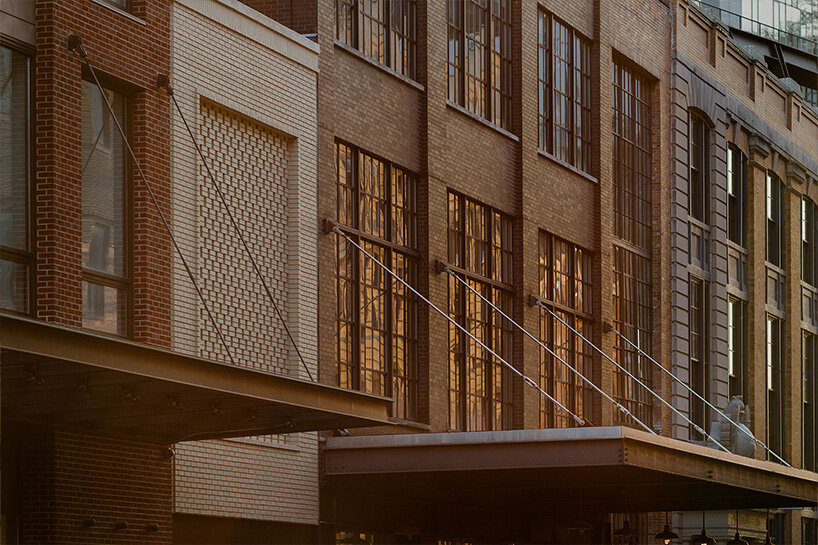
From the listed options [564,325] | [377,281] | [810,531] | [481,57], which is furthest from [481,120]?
[810,531]

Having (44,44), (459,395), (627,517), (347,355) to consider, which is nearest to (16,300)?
(44,44)

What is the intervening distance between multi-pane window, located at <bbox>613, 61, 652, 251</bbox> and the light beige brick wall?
13.2 m

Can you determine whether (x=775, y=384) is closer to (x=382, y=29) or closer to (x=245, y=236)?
(x=382, y=29)

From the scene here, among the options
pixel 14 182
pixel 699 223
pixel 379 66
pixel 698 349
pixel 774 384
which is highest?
pixel 379 66

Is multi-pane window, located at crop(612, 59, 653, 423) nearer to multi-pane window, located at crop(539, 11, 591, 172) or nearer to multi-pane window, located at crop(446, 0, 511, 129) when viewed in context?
multi-pane window, located at crop(539, 11, 591, 172)

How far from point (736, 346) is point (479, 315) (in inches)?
561

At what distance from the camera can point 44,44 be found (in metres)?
18.3

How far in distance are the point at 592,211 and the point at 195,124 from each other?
47.3 ft

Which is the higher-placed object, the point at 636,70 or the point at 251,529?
the point at 636,70

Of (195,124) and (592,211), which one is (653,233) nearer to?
(592,211)

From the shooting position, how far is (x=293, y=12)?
2400 centimetres

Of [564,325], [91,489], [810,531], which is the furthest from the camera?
[810,531]

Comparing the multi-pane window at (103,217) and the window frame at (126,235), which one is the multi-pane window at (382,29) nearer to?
the window frame at (126,235)

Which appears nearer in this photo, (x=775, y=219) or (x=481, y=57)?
(x=481, y=57)
